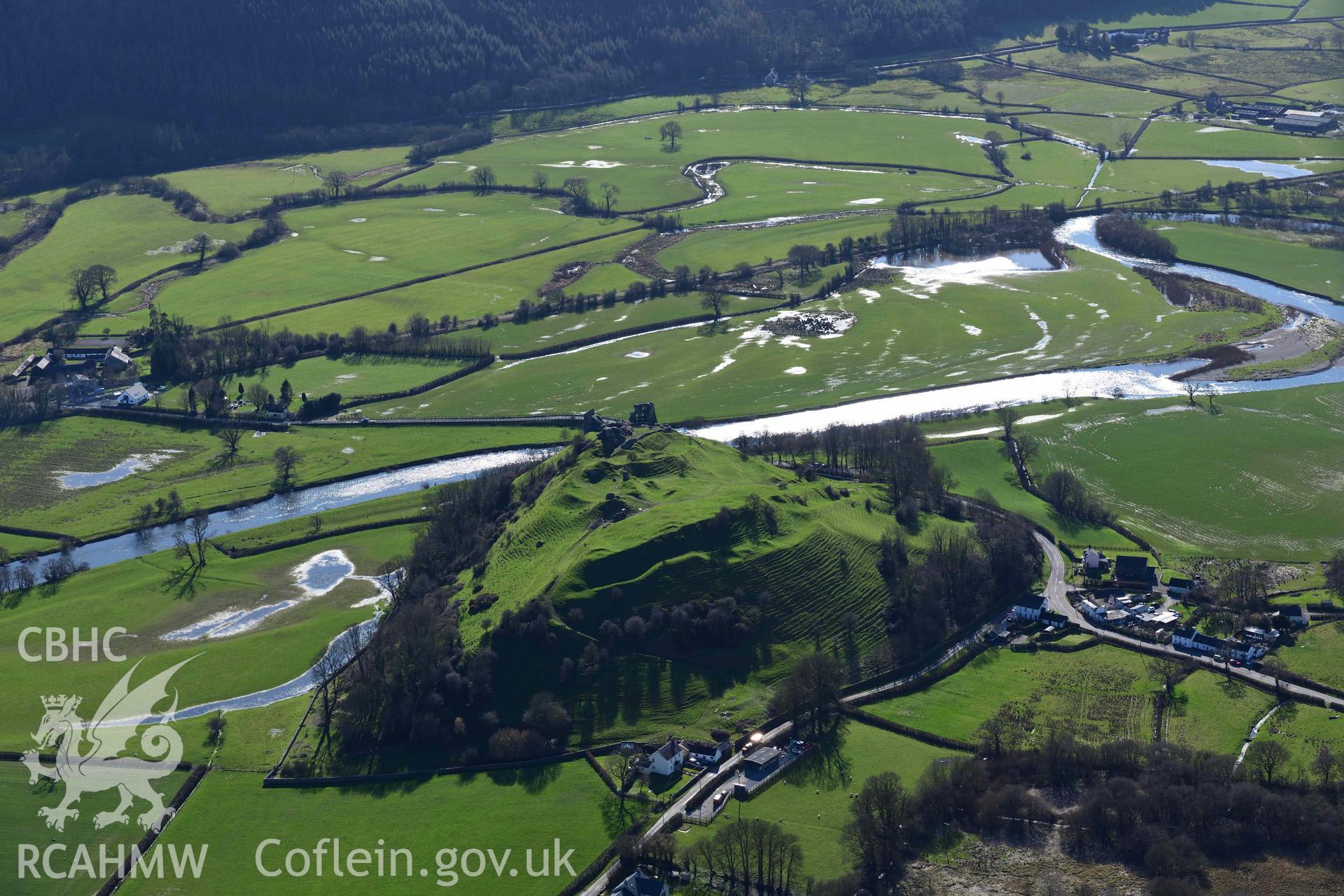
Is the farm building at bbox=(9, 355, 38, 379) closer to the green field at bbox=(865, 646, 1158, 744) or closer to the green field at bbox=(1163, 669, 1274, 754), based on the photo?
the green field at bbox=(865, 646, 1158, 744)

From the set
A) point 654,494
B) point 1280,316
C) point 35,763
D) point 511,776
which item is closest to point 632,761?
point 511,776

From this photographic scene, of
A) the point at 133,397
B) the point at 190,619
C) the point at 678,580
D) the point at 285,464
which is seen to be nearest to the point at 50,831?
the point at 190,619

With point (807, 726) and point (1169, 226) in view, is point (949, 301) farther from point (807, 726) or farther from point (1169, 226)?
point (807, 726)

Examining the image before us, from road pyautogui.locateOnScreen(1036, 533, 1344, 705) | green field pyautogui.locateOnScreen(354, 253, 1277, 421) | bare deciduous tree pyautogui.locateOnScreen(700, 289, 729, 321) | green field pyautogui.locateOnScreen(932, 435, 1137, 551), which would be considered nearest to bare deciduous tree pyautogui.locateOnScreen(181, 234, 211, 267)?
green field pyautogui.locateOnScreen(354, 253, 1277, 421)

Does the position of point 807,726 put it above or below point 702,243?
below

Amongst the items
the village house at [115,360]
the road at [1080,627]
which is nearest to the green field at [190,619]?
the road at [1080,627]

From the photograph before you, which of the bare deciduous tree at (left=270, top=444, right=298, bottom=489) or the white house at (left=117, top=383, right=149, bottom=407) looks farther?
the white house at (left=117, top=383, right=149, bottom=407)
